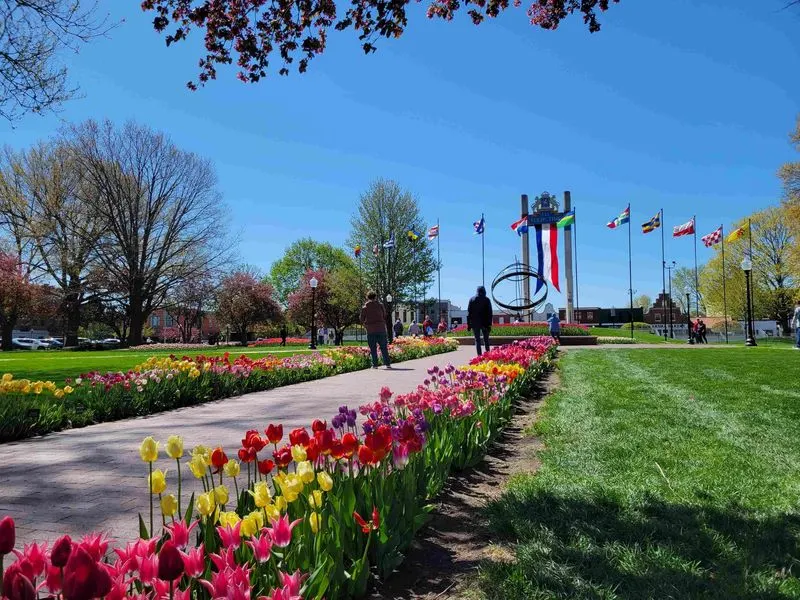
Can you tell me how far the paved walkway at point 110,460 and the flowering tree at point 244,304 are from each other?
38591mm

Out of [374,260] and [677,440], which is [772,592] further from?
[374,260]

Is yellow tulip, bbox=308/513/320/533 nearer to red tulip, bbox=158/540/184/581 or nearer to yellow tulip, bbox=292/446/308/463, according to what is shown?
yellow tulip, bbox=292/446/308/463

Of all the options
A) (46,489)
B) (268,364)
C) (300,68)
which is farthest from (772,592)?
(268,364)

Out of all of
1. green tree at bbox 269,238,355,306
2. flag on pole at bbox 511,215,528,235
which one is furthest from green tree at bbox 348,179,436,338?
green tree at bbox 269,238,355,306

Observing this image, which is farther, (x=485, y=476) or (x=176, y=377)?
(x=176, y=377)

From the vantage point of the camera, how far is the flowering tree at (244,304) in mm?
45519

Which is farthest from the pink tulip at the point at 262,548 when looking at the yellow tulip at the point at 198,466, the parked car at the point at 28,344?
the parked car at the point at 28,344

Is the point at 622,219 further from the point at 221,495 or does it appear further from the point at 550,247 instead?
the point at 221,495

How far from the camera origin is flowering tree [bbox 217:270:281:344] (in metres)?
45.5

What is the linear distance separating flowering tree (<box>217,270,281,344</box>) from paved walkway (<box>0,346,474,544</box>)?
38.6m

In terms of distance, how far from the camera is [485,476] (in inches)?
164

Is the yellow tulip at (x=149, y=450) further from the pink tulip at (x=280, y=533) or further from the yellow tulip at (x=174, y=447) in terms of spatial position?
the pink tulip at (x=280, y=533)

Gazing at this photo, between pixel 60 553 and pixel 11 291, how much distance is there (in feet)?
128

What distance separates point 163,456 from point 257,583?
2.97m
